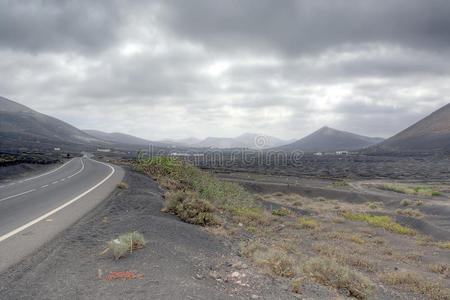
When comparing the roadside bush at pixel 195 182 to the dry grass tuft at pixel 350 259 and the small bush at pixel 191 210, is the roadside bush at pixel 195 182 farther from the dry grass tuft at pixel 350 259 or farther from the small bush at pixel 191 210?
the dry grass tuft at pixel 350 259

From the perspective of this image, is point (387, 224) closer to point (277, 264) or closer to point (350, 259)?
point (350, 259)

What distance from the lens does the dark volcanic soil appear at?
Answer: 3814 millimetres

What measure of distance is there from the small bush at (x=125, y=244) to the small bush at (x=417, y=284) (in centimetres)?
666

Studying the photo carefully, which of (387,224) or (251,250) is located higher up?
(251,250)

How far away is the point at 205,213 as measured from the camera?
948 cm

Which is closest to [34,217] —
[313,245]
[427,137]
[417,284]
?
[313,245]

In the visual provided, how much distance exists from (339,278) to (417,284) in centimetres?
343

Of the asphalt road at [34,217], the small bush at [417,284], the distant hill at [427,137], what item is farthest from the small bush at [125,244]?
the distant hill at [427,137]

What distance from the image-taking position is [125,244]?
5062mm

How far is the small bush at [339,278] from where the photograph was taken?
5480mm

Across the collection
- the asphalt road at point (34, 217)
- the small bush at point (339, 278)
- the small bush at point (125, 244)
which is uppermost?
the small bush at point (125, 244)

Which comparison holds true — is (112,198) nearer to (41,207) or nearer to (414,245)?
(41,207)

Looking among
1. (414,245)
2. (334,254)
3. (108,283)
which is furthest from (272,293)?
(414,245)

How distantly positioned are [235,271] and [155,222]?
311 cm
